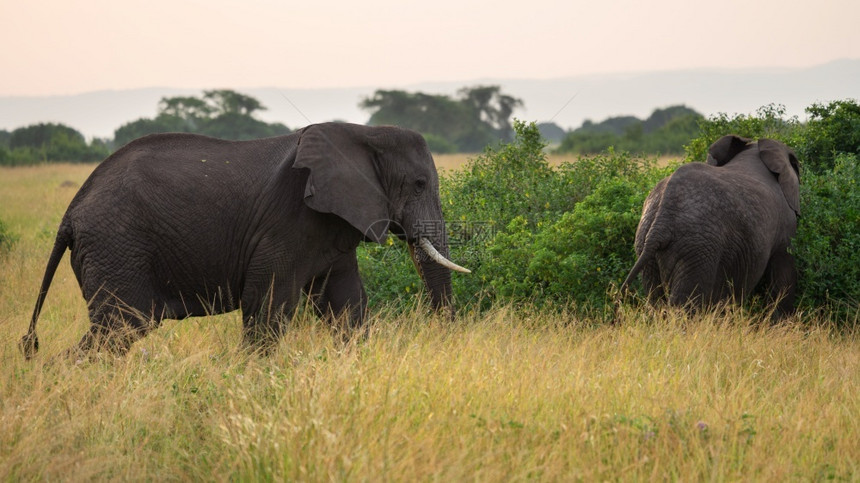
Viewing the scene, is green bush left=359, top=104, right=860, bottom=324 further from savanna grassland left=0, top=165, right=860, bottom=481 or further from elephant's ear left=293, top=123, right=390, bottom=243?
elephant's ear left=293, top=123, right=390, bottom=243

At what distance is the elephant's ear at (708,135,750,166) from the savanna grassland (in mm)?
2204

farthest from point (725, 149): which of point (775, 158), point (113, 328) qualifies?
point (113, 328)

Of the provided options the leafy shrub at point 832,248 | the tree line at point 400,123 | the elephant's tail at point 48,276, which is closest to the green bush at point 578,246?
the leafy shrub at point 832,248

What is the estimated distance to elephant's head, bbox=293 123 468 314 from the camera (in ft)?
19.2

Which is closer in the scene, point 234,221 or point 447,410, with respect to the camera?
point 447,410

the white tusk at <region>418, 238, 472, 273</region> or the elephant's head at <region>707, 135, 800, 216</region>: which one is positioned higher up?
the elephant's head at <region>707, 135, 800, 216</region>

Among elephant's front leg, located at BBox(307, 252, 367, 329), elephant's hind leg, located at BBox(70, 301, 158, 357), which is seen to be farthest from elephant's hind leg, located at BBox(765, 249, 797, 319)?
elephant's hind leg, located at BBox(70, 301, 158, 357)

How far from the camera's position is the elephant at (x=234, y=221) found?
19.1ft

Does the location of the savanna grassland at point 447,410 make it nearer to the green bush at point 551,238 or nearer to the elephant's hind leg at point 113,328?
the elephant's hind leg at point 113,328

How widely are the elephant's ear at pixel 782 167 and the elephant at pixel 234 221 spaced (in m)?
3.16

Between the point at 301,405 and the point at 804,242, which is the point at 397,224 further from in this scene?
the point at 804,242

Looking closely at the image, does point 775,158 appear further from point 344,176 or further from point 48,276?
point 48,276

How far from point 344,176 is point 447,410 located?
1998 millimetres

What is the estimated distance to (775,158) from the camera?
7785 millimetres
